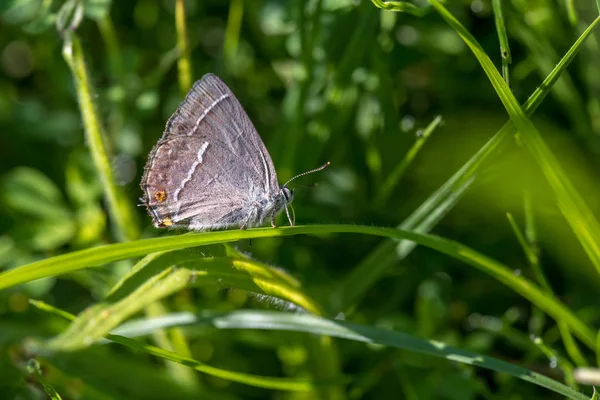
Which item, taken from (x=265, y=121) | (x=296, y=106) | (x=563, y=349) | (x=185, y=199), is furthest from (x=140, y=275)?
(x=563, y=349)

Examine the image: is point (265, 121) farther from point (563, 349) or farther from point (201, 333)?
point (563, 349)

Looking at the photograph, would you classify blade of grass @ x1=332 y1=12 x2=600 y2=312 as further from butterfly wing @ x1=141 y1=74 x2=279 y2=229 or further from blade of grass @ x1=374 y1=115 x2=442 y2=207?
butterfly wing @ x1=141 y1=74 x2=279 y2=229

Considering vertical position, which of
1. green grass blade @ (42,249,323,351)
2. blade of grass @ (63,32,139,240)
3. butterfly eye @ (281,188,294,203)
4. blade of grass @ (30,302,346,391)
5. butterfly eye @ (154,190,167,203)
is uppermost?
blade of grass @ (63,32,139,240)

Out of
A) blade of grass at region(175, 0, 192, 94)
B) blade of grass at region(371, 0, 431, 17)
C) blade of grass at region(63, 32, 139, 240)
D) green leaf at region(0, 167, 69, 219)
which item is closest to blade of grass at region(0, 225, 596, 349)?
blade of grass at region(371, 0, 431, 17)

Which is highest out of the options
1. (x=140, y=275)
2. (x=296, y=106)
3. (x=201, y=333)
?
(x=296, y=106)

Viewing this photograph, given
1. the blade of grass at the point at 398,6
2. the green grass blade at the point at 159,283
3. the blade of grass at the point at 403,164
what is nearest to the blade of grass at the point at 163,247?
the green grass blade at the point at 159,283

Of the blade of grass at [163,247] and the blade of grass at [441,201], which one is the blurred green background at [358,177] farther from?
the blade of grass at [163,247]

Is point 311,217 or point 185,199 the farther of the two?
point 311,217
